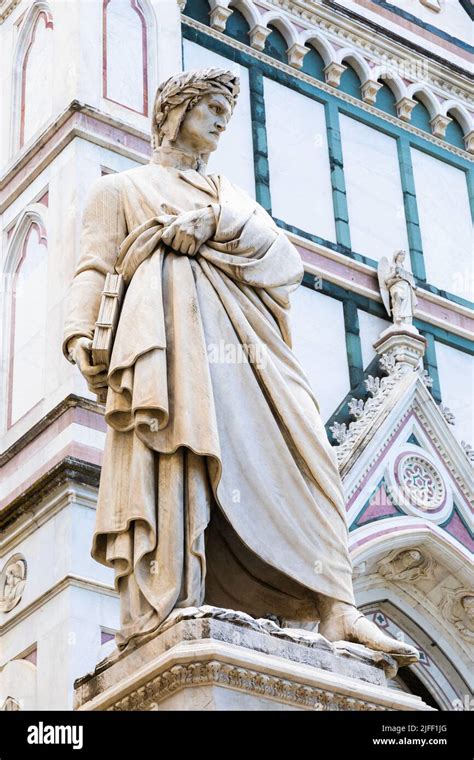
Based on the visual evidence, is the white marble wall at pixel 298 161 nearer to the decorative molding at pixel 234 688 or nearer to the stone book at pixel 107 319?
the stone book at pixel 107 319

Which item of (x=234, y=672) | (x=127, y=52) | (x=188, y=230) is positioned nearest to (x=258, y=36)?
(x=127, y=52)

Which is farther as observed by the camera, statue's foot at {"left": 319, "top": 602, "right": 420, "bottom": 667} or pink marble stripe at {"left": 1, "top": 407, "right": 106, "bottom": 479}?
pink marble stripe at {"left": 1, "top": 407, "right": 106, "bottom": 479}

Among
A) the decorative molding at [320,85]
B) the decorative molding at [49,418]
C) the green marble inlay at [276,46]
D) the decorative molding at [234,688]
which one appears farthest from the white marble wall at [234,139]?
the decorative molding at [234,688]

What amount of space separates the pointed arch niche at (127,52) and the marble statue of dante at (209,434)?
231 inches

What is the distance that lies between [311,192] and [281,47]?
1401mm

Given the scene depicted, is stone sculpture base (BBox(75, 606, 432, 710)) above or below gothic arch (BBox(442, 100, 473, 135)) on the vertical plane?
below

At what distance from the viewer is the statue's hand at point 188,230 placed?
505 cm

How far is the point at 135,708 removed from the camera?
4332 millimetres

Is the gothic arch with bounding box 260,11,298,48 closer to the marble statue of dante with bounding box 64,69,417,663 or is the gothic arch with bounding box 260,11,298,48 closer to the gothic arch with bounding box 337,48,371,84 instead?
the gothic arch with bounding box 337,48,371,84

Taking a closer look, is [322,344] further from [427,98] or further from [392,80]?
[427,98]

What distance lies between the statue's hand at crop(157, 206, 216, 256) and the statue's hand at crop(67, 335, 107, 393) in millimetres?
424

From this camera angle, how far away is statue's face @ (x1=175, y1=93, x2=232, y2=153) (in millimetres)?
5465

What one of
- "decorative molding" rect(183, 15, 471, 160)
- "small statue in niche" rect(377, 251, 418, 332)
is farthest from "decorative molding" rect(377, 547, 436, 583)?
"decorative molding" rect(183, 15, 471, 160)

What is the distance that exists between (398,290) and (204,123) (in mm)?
6576
